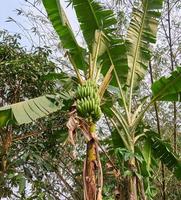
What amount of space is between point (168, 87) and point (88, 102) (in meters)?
0.95

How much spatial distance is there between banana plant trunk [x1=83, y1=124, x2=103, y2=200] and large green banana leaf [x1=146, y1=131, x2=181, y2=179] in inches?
43.3

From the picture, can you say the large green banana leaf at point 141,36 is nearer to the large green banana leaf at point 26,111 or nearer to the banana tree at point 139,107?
the banana tree at point 139,107

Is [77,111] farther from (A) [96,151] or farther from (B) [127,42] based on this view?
(B) [127,42]

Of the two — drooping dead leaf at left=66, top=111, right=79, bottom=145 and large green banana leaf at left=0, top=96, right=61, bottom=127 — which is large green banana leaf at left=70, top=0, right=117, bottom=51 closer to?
large green banana leaf at left=0, top=96, right=61, bottom=127

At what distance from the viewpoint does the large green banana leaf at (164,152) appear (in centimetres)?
416

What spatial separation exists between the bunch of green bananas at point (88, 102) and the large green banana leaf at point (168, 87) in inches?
28.2

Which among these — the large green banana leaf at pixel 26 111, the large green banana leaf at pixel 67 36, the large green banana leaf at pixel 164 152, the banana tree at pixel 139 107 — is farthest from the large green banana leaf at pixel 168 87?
the large green banana leaf at pixel 26 111

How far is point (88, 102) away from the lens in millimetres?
3217

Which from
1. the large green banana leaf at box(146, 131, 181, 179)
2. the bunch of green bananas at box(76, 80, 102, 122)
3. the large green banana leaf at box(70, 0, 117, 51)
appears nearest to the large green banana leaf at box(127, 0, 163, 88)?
the large green banana leaf at box(70, 0, 117, 51)

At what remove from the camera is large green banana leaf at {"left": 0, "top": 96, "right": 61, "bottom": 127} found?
3225 mm

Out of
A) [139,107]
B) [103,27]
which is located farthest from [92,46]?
[139,107]

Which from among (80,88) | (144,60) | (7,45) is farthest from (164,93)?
(7,45)

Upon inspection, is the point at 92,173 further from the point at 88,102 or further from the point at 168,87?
the point at 168,87

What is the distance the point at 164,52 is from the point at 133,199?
332cm
